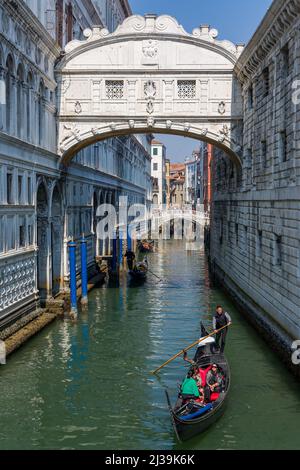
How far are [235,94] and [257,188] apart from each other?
358cm

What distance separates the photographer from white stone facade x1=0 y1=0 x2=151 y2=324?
1380cm

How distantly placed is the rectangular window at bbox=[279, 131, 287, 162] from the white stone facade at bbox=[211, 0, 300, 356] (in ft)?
0.07

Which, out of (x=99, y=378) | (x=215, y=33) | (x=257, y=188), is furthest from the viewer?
(x=215, y=33)

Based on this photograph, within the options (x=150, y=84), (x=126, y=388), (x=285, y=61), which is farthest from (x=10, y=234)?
(x=285, y=61)

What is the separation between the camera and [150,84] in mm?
18203

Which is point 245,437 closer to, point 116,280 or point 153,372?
point 153,372

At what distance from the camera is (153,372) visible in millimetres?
12383

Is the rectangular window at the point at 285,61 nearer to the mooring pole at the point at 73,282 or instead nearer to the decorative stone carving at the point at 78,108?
the decorative stone carving at the point at 78,108

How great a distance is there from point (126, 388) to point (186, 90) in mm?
10121

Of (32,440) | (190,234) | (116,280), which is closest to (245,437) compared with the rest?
(32,440)

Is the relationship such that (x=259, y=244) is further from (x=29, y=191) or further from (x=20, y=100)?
(x=20, y=100)

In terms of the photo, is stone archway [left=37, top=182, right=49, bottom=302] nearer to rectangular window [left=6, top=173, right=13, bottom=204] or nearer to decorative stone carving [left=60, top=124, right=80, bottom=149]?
decorative stone carving [left=60, top=124, right=80, bottom=149]

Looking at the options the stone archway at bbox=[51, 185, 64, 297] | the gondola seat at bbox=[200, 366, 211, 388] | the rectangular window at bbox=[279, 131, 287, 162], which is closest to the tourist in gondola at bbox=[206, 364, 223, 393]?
the gondola seat at bbox=[200, 366, 211, 388]

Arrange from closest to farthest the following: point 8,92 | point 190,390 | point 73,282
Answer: point 190,390 → point 8,92 → point 73,282
